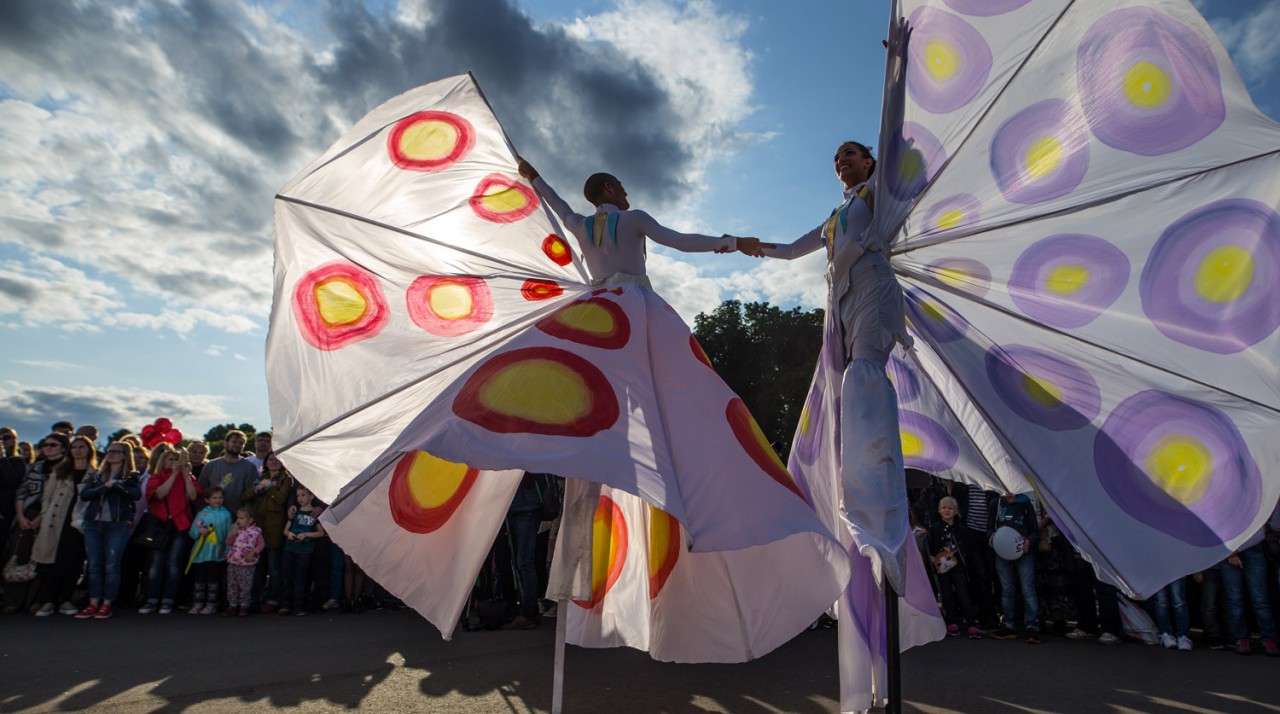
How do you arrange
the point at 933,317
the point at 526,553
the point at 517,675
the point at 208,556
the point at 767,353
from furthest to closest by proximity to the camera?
the point at 767,353 < the point at 208,556 < the point at 526,553 < the point at 517,675 < the point at 933,317

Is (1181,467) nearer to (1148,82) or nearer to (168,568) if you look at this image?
(1148,82)

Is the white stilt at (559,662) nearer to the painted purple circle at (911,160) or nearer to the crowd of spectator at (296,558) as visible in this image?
the painted purple circle at (911,160)

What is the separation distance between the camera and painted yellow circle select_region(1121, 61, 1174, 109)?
338 cm

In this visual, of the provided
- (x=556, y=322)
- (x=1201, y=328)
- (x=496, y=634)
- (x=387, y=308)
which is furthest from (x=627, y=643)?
(x=1201, y=328)

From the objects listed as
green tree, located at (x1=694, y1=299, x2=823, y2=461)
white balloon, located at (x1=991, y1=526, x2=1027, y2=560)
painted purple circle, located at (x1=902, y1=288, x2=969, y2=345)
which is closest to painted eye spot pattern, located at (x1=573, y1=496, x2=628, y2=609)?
painted purple circle, located at (x1=902, y1=288, x2=969, y2=345)

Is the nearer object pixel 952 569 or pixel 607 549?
pixel 607 549

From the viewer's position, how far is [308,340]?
13.5ft

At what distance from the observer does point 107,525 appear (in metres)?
7.38

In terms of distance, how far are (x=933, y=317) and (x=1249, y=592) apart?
4981 millimetres

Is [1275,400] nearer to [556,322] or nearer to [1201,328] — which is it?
[1201,328]

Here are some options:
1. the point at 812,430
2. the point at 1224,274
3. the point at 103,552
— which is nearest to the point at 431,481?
the point at 812,430

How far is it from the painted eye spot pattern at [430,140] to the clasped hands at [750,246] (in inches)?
65.1

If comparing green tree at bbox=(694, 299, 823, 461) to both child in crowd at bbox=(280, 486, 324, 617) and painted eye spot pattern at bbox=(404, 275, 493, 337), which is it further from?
painted eye spot pattern at bbox=(404, 275, 493, 337)

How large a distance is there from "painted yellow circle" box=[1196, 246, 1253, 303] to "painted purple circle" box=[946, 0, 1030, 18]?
1500mm
